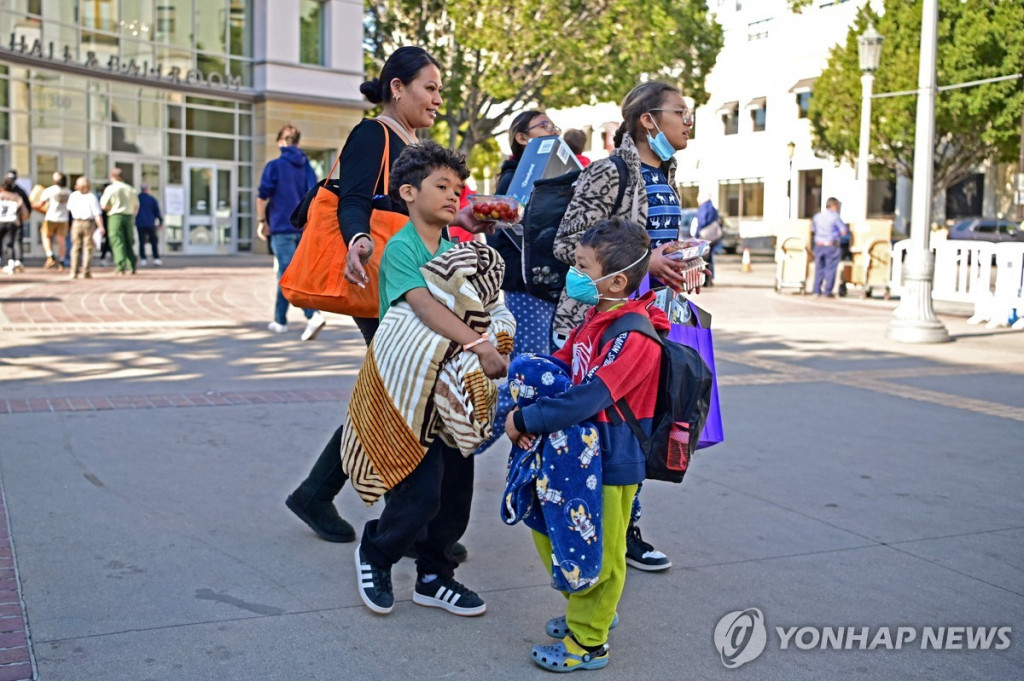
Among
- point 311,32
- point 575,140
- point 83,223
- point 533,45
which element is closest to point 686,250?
point 575,140

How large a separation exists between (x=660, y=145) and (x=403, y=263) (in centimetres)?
124

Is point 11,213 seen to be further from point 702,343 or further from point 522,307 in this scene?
point 702,343

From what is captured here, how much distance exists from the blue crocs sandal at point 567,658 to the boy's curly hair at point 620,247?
1108mm

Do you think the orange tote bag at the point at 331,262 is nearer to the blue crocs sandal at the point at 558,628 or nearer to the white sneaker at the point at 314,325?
the blue crocs sandal at the point at 558,628

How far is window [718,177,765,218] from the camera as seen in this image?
51.4 meters

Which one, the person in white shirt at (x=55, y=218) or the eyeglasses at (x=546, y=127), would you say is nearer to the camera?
the eyeglasses at (x=546, y=127)

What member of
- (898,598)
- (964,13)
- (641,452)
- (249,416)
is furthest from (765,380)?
(964,13)

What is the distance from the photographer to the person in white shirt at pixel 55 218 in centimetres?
2083

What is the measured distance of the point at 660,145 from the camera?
4328mm

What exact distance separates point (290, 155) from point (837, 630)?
309 inches

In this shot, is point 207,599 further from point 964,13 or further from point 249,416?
point 964,13

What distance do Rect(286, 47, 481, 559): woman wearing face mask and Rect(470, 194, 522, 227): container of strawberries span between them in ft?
0.19

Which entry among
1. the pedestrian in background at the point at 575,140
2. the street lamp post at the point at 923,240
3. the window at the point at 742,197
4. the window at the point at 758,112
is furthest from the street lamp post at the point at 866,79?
the window at the point at 758,112

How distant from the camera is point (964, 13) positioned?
1431 inches
